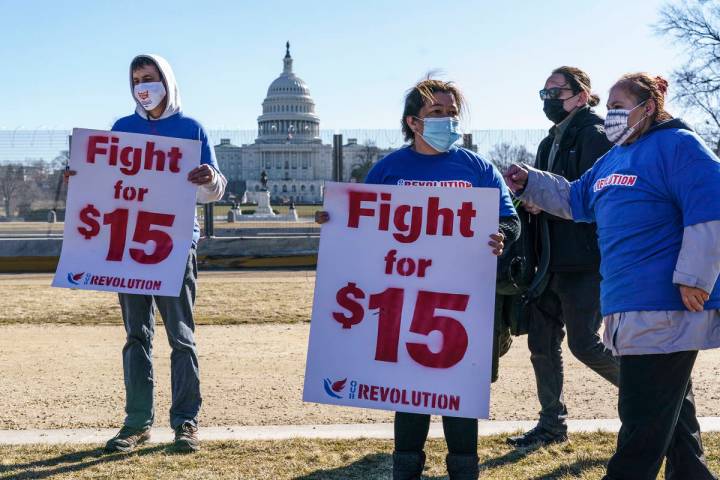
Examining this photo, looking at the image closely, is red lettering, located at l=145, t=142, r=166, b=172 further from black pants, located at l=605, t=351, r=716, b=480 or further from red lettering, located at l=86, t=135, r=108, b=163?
black pants, located at l=605, t=351, r=716, b=480

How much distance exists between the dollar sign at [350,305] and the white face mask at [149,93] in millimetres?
1541

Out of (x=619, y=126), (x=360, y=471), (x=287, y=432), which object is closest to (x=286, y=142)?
(x=287, y=432)

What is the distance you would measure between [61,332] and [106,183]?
4322 mm

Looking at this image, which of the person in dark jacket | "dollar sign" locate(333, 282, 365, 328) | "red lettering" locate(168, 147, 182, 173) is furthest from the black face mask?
"red lettering" locate(168, 147, 182, 173)

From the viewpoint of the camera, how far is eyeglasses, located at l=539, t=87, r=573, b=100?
15.6 ft

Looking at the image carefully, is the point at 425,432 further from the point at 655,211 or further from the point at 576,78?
the point at 576,78

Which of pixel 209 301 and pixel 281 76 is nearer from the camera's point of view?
pixel 209 301

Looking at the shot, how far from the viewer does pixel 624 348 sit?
134 inches

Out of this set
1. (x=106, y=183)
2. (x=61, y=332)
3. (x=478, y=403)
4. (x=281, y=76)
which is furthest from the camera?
(x=281, y=76)

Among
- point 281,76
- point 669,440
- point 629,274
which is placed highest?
point 281,76

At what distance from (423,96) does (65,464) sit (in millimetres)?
2504

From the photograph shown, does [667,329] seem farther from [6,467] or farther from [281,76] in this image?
[281,76]

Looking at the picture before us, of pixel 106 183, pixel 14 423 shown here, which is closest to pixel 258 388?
pixel 14 423

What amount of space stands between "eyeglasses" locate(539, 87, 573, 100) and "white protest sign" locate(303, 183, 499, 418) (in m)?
1.25
